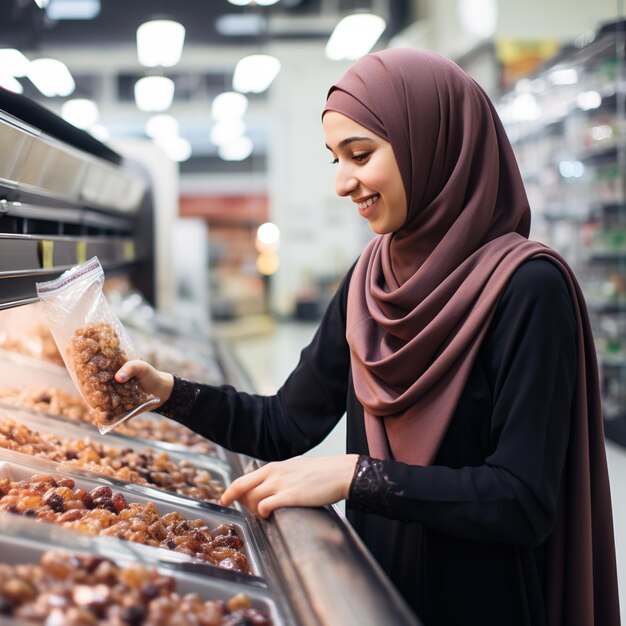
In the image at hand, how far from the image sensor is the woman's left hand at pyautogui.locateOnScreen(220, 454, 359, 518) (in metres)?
1.25

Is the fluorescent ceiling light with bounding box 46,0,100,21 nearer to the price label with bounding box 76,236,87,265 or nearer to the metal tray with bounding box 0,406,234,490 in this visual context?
the price label with bounding box 76,236,87,265

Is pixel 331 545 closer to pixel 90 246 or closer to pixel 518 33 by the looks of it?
pixel 90 246

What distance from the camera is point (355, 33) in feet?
27.4

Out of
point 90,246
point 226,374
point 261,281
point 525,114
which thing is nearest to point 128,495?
point 90,246

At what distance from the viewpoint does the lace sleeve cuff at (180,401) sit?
1.70 metres

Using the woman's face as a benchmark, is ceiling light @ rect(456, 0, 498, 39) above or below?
above

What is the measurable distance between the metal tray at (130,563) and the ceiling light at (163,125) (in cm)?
1296

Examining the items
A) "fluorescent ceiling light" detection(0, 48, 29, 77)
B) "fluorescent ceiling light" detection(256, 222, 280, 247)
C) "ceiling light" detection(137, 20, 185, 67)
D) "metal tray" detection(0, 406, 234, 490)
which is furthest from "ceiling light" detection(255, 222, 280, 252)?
"metal tray" detection(0, 406, 234, 490)

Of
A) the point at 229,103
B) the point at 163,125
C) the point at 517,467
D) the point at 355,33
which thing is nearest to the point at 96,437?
the point at 517,467

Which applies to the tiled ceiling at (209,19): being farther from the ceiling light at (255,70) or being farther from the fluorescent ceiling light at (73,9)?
the ceiling light at (255,70)

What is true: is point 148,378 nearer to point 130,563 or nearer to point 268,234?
point 130,563

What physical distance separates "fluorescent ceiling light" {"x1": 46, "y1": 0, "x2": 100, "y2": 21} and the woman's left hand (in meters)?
10.9

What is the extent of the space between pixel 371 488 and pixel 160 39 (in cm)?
722

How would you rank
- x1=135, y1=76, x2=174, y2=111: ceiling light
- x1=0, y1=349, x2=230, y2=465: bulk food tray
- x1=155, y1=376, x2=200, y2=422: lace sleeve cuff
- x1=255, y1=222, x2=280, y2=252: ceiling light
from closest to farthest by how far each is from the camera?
x1=155, y1=376, x2=200, y2=422: lace sleeve cuff → x1=0, y1=349, x2=230, y2=465: bulk food tray → x1=135, y1=76, x2=174, y2=111: ceiling light → x1=255, y1=222, x2=280, y2=252: ceiling light
